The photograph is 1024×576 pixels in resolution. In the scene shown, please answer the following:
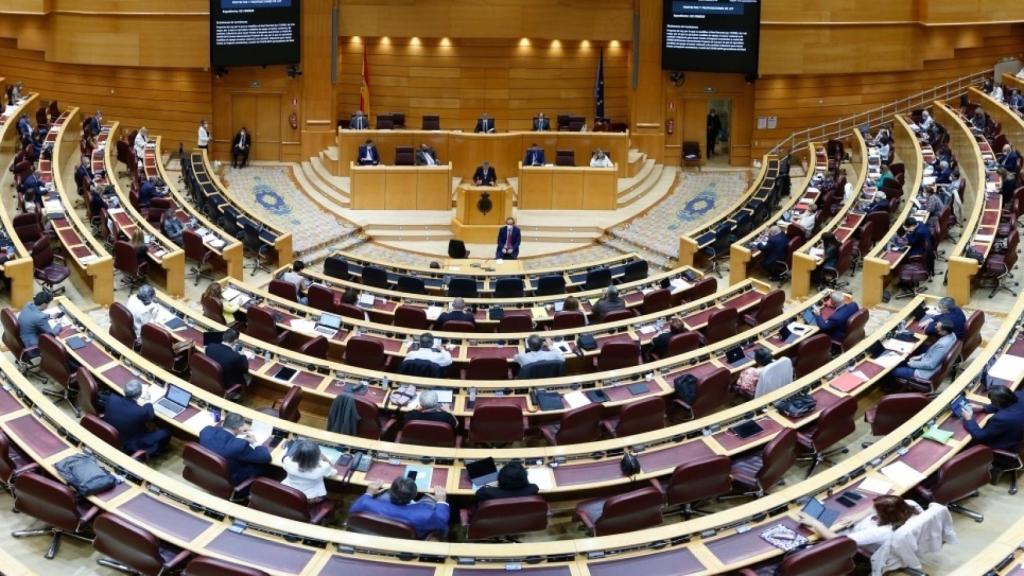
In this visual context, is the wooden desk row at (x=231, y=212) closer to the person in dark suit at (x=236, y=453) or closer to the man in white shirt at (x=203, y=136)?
the man in white shirt at (x=203, y=136)

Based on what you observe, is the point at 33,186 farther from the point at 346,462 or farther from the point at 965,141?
the point at 965,141

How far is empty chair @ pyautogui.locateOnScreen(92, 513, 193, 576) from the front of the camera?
26.4 feet

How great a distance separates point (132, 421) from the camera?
10211mm

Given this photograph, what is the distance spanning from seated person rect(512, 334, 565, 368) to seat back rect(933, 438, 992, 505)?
450 centimetres

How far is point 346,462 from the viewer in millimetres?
9703

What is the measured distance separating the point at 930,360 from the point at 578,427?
3892mm

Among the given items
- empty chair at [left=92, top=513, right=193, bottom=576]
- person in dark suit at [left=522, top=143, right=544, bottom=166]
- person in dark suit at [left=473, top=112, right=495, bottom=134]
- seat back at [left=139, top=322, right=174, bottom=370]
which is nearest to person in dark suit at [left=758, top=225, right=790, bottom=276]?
person in dark suit at [left=522, top=143, right=544, bottom=166]

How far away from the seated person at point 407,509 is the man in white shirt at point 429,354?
140 inches

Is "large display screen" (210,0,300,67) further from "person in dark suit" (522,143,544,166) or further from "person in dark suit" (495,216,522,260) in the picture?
"person in dark suit" (495,216,522,260)

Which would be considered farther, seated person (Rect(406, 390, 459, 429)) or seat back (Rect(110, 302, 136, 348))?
seat back (Rect(110, 302, 136, 348))

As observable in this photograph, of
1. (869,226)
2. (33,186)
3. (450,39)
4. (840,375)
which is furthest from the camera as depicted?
(450,39)

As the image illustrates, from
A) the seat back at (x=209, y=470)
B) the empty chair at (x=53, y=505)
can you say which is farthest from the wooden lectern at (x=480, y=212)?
the empty chair at (x=53, y=505)

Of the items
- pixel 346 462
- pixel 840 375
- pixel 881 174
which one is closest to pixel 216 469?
pixel 346 462

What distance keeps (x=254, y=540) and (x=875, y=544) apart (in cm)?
477
